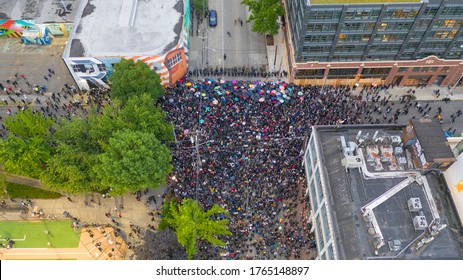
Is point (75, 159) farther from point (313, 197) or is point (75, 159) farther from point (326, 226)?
point (326, 226)

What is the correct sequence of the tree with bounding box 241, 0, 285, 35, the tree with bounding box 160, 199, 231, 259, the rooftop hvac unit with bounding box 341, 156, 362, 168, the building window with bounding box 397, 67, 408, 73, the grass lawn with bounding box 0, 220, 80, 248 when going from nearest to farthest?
the tree with bounding box 160, 199, 231, 259 < the rooftop hvac unit with bounding box 341, 156, 362, 168 < the grass lawn with bounding box 0, 220, 80, 248 < the building window with bounding box 397, 67, 408, 73 < the tree with bounding box 241, 0, 285, 35

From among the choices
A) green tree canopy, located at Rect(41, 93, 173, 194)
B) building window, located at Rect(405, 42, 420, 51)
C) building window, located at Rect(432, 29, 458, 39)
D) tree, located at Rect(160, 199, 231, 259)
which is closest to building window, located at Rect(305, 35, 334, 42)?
building window, located at Rect(405, 42, 420, 51)

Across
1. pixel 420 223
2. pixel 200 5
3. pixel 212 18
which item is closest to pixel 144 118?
pixel 212 18

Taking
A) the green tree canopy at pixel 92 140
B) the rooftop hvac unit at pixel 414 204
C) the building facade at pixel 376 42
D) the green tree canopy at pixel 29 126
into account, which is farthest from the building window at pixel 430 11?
the green tree canopy at pixel 29 126

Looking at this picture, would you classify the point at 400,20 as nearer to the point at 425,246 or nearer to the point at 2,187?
the point at 425,246

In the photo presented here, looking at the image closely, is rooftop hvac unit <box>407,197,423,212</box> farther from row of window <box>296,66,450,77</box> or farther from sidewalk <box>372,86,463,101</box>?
row of window <box>296,66,450,77</box>
